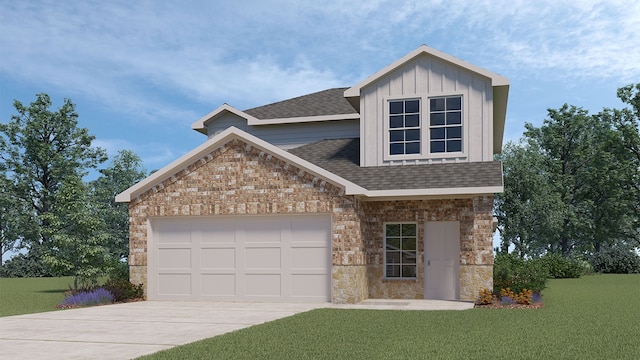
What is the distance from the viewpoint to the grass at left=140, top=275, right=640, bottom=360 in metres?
9.84

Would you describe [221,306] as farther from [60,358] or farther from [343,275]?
[60,358]

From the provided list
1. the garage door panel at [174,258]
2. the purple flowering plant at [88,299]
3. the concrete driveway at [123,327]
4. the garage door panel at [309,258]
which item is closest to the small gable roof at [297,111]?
the garage door panel at [309,258]

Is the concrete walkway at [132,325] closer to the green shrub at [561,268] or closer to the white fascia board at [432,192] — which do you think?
the white fascia board at [432,192]

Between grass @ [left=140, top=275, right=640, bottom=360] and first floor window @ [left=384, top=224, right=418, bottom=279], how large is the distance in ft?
13.3

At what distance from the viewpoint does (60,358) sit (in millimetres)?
9664

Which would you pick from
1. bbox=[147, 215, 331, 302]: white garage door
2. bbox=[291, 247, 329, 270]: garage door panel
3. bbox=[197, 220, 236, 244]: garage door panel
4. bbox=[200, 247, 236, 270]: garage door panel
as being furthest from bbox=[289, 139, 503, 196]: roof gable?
bbox=[200, 247, 236, 270]: garage door panel

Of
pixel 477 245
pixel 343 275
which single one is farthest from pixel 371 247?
pixel 477 245

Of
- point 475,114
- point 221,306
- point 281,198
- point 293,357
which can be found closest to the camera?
point 293,357

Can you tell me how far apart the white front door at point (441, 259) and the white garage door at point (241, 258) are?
310 centimetres

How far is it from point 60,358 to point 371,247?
11790mm

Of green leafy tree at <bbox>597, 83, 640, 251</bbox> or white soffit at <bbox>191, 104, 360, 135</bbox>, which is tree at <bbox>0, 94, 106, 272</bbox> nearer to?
white soffit at <bbox>191, 104, 360, 135</bbox>

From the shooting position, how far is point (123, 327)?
1332 cm

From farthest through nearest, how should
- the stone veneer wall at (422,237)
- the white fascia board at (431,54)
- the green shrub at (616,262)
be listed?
1. the green shrub at (616,262)
2. the white fascia board at (431,54)
3. the stone veneer wall at (422,237)

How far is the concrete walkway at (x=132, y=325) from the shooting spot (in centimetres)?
1052
